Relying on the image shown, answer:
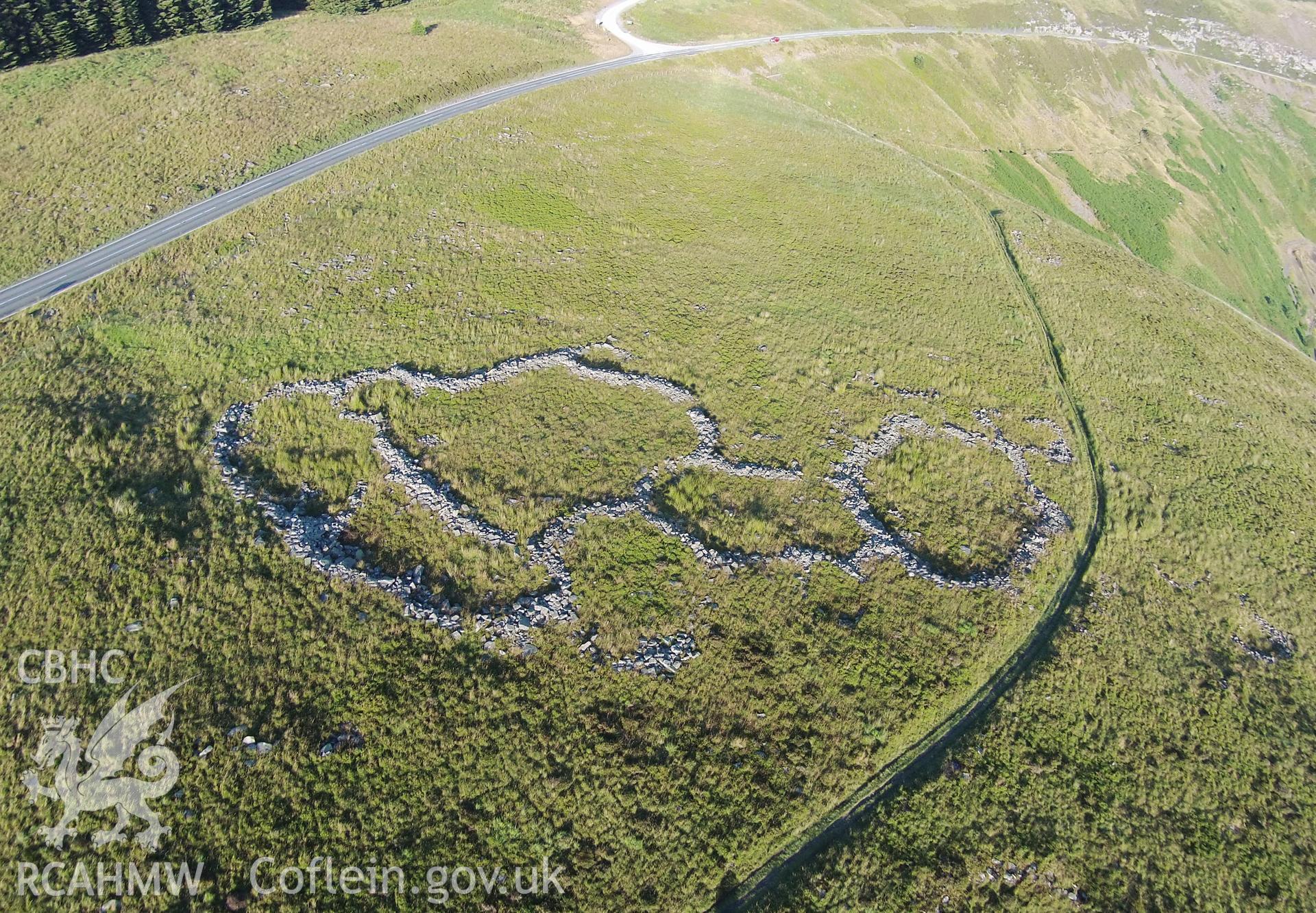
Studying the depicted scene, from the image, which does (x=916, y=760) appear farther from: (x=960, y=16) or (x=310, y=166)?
(x=960, y=16)

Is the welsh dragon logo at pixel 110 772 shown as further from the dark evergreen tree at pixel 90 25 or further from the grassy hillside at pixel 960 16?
the grassy hillside at pixel 960 16

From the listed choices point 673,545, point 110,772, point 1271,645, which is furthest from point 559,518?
A: point 1271,645

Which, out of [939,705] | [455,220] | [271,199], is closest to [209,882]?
[939,705]

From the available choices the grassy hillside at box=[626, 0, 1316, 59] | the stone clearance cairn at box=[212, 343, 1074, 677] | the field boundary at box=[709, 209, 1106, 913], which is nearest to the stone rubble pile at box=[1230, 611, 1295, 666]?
the field boundary at box=[709, 209, 1106, 913]

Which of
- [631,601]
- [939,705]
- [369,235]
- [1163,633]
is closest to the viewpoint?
[939,705]

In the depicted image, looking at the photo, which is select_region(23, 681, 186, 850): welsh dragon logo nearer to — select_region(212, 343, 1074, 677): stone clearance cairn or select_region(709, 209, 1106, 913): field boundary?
select_region(212, 343, 1074, 677): stone clearance cairn

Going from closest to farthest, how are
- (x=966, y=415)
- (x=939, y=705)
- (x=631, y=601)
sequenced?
(x=939, y=705) < (x=631, y=601) < (x=966, y=415)

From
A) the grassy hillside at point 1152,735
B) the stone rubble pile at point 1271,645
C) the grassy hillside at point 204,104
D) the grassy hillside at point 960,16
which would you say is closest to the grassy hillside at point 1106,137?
the grassy hillside at point 960,16

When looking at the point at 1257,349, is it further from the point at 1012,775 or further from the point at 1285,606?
the point at 1012,775
